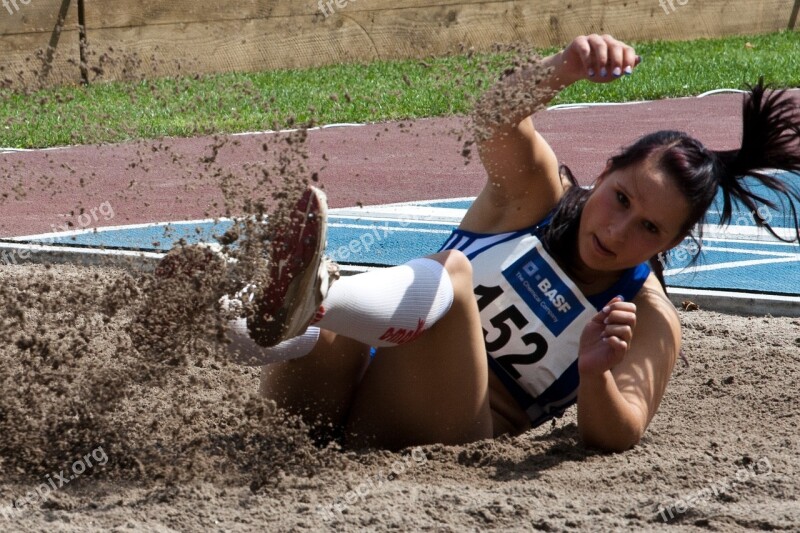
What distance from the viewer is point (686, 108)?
1149 cm

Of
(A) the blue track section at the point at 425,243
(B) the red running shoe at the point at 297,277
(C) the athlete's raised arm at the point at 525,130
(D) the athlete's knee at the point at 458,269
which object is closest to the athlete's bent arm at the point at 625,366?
(D) the athlete's knee at the point at 458,269

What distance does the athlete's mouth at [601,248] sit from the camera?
320cm

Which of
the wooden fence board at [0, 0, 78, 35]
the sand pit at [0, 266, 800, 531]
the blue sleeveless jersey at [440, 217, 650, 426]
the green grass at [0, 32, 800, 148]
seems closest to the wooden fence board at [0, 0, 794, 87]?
the wooden fence board at [0, 0, 78, 35]

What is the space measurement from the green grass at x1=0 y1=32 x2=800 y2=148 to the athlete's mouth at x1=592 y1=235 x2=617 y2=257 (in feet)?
17.3

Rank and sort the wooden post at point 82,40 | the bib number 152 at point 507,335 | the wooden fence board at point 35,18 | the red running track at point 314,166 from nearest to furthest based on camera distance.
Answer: the bib number 152 at point 507,335, the red running track at point 314,166, the wooden fence board at point 35,18, the wooden post at point 82,40

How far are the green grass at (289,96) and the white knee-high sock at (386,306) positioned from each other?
18.0 ft

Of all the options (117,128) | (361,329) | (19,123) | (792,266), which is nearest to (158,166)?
(117,128)

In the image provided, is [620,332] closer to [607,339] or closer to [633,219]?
[607,339]

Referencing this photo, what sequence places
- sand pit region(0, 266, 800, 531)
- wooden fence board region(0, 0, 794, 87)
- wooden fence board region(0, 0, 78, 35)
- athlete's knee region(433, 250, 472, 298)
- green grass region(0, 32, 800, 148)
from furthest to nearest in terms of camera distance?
wooden fence board region(0, 0, 794, 87), wooden fence board region(0, 0, 78, 35), green grass region(0, 32, 800, 148), athlete's knee region(433, 250, 472, 298), sand pit region(0, 266, 800, 531)

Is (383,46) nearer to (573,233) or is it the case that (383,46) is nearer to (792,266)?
(792,266)

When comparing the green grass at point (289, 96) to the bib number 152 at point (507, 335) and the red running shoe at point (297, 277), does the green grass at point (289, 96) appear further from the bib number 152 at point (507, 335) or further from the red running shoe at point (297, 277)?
the red running shoe at point (297, 277)

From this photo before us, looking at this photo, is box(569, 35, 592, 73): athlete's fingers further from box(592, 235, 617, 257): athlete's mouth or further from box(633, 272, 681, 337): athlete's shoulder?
box(633, 272, 681, 337): athlete's shoulder

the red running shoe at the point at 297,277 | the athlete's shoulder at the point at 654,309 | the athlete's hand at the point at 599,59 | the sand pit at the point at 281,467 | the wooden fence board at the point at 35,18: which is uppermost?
the athlete's hand at the point at 599,59

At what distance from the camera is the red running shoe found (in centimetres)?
282
